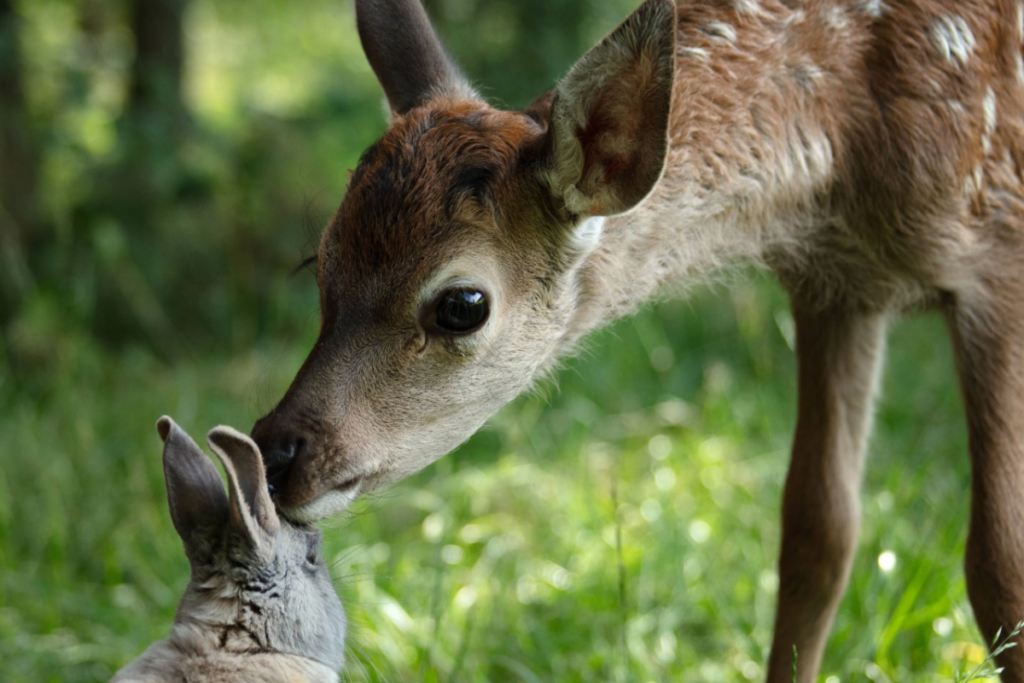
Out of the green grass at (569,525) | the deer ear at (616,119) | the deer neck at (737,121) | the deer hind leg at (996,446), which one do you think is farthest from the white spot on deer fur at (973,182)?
the green grass at (569,525)

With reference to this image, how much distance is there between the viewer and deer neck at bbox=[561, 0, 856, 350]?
3.35 meters

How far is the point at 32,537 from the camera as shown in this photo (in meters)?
5.05

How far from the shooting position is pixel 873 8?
3383 mm

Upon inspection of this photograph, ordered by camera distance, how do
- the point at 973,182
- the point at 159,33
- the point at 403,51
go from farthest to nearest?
the point at 159,33 < the point at 403,51 < the point at 973,182

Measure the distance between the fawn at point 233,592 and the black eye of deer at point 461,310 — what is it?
2.28ft

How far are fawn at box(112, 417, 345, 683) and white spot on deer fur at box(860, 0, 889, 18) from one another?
222 cm

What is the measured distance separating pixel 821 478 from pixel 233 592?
7.02 feet

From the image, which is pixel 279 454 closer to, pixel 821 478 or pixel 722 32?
pixel 722 32

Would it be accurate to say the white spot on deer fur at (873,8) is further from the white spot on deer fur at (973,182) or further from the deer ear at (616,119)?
the deer ear at (616,119)

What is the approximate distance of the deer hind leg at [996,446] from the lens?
313cm

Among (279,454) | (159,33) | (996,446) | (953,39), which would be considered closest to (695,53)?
(953,39)

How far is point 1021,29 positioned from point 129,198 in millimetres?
5962

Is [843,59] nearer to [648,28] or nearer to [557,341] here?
[648,28]

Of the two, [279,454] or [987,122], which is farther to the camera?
[987,122]
